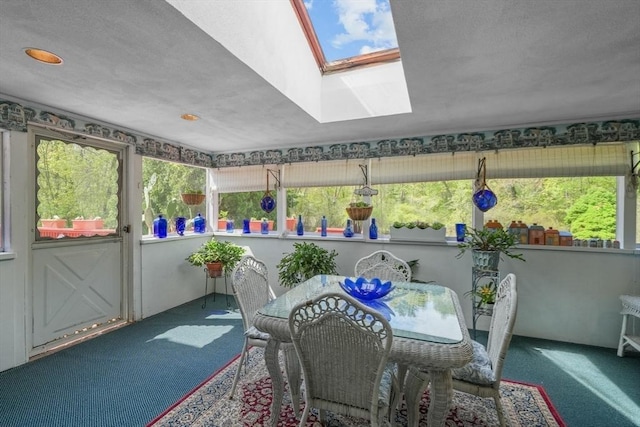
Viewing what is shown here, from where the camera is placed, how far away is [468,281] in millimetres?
3527

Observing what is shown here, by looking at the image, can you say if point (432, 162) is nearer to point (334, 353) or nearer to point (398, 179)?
point (398, 179)

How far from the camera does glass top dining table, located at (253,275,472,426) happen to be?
1431 millimetres

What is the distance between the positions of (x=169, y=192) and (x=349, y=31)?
10.6ft

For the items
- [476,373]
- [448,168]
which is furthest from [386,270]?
[448,168]

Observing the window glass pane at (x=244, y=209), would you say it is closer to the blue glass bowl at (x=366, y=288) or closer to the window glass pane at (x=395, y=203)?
the window glass pane at (x=395, y=203)

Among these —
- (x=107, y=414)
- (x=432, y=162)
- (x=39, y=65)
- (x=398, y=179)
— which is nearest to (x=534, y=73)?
(x=432, y=162)

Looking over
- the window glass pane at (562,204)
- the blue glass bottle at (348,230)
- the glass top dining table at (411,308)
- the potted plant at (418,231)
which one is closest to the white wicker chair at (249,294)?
the glass top dining table at (411,308)

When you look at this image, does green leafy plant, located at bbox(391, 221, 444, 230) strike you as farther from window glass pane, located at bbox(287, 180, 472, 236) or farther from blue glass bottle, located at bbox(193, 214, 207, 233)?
blue glass bottle, located at bbox(193, 214, 207, 233)

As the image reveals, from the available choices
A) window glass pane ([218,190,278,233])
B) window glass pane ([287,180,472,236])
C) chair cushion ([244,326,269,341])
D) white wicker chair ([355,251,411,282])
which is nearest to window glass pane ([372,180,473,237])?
window glass pane ([287,180,472,236])

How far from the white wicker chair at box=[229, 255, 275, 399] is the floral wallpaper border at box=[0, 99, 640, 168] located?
214 centimetres

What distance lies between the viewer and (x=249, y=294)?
7.89 feet

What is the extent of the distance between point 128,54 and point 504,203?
3788 millimetres

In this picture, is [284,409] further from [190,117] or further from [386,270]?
[190,117]

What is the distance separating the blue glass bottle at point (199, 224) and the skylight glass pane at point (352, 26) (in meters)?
3.13
